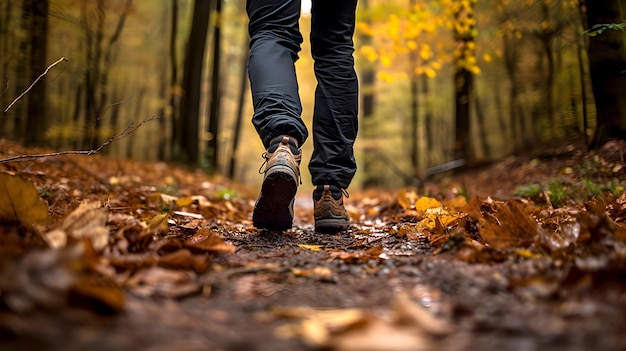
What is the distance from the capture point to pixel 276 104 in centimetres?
173

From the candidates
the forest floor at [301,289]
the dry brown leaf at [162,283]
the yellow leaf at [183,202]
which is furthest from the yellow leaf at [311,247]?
the yellow leaf at [183,202]

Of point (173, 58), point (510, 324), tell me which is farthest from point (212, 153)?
point (510, 324)

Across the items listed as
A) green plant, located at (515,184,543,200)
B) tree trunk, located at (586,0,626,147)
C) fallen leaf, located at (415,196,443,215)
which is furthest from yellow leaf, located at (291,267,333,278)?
tree trunk, located at (586,0,626,147)

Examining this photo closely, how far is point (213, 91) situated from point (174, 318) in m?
8.73

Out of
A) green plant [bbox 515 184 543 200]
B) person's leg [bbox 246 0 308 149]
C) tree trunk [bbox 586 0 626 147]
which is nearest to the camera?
person's leg [bbox 246 0 308 149]

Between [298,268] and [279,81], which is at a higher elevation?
[279,81]

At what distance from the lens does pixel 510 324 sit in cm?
65

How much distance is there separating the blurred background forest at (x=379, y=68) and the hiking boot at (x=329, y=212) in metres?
0.88

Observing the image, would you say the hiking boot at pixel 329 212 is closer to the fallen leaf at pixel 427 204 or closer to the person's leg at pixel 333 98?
the person's leg at pixel 333 98

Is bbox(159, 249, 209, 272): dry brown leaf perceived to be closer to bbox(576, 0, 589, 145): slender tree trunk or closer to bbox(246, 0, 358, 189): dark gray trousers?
bbox(246, 0, 358, 189): dark gray trousers

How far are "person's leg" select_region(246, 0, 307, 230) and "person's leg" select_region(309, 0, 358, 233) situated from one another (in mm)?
192

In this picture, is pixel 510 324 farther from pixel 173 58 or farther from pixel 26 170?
pixel 173 58

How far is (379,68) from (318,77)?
13148mm

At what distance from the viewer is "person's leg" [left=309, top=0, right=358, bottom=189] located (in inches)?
81.3
